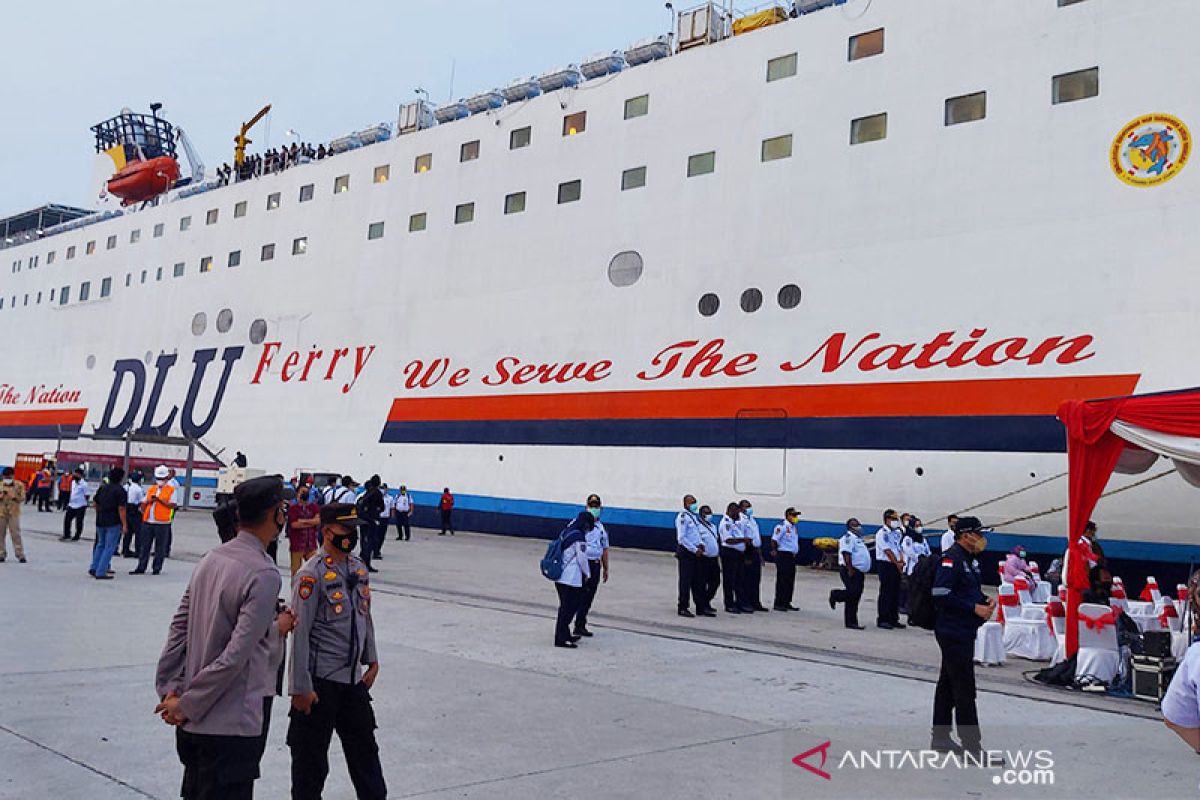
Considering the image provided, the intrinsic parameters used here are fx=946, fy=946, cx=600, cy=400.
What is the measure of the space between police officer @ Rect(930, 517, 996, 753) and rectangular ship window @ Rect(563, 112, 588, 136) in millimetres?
19284

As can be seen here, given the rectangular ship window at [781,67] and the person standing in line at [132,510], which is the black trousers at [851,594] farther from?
the rectangular ship window at [781,67]

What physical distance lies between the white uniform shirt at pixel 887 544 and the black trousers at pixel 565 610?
15.9 ft

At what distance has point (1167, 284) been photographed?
1507 centimetres

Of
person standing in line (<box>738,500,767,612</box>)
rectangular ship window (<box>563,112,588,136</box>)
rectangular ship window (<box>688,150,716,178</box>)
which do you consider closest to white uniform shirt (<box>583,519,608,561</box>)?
person standing in line (<box>738,500,767,612</box>)

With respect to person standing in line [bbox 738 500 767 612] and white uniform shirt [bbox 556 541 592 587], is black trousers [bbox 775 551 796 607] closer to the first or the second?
person standing in line [bbox 738 500 767 612]

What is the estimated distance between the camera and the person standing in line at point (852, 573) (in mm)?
11883

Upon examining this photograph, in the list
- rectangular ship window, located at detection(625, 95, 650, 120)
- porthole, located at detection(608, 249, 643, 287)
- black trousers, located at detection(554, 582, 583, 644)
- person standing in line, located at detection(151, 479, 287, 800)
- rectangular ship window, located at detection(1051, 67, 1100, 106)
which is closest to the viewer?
person standing in line, located at detection(151, 479, 287, 800)

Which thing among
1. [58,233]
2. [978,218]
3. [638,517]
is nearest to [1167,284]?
[978,218]

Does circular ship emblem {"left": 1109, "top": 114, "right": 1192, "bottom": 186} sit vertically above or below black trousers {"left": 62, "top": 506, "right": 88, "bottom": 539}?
above

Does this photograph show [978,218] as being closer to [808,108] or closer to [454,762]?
[808,108]

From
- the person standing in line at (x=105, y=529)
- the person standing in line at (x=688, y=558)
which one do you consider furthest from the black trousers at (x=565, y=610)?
the person standing in line at (x=105, y=529)

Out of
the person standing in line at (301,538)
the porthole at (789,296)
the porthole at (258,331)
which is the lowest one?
the person standing in line at (301,538)

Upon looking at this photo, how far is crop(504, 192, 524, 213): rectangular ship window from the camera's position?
80.8 ft

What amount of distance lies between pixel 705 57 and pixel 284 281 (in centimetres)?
1595
